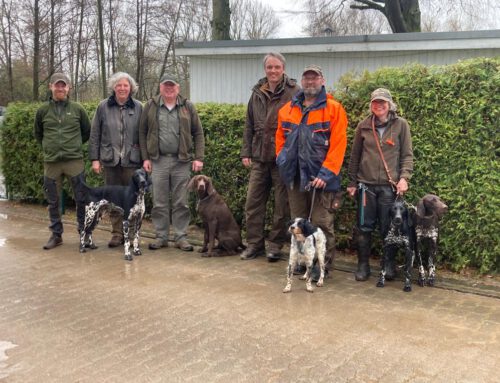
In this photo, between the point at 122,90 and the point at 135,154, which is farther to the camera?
the point at 135,154

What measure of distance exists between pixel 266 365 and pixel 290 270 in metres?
1.64

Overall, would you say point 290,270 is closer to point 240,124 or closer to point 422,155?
point 422,155

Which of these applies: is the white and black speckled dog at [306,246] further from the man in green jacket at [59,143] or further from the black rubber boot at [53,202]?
the black rubber boot at [53,202]

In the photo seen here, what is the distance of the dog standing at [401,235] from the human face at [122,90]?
12.0ft

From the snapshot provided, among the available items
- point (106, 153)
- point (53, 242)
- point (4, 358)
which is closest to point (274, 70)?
point (106, 153)

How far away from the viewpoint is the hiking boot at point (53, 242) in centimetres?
654

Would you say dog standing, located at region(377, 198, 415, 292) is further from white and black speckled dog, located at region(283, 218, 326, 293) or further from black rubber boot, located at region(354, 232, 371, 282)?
white and black speckled dog, located at region(283, 218, 326, 293)

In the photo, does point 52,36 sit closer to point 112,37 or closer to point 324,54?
point 112,37

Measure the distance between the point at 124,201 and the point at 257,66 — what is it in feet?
25.5

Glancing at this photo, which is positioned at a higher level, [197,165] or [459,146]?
[459,146]

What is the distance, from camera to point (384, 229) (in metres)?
5.09

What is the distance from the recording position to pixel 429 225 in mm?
5027

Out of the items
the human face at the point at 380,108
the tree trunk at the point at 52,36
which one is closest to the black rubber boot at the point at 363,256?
the human face at the point at 380,108

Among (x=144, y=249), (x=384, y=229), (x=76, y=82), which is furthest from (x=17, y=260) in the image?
(x=76, y=82)
